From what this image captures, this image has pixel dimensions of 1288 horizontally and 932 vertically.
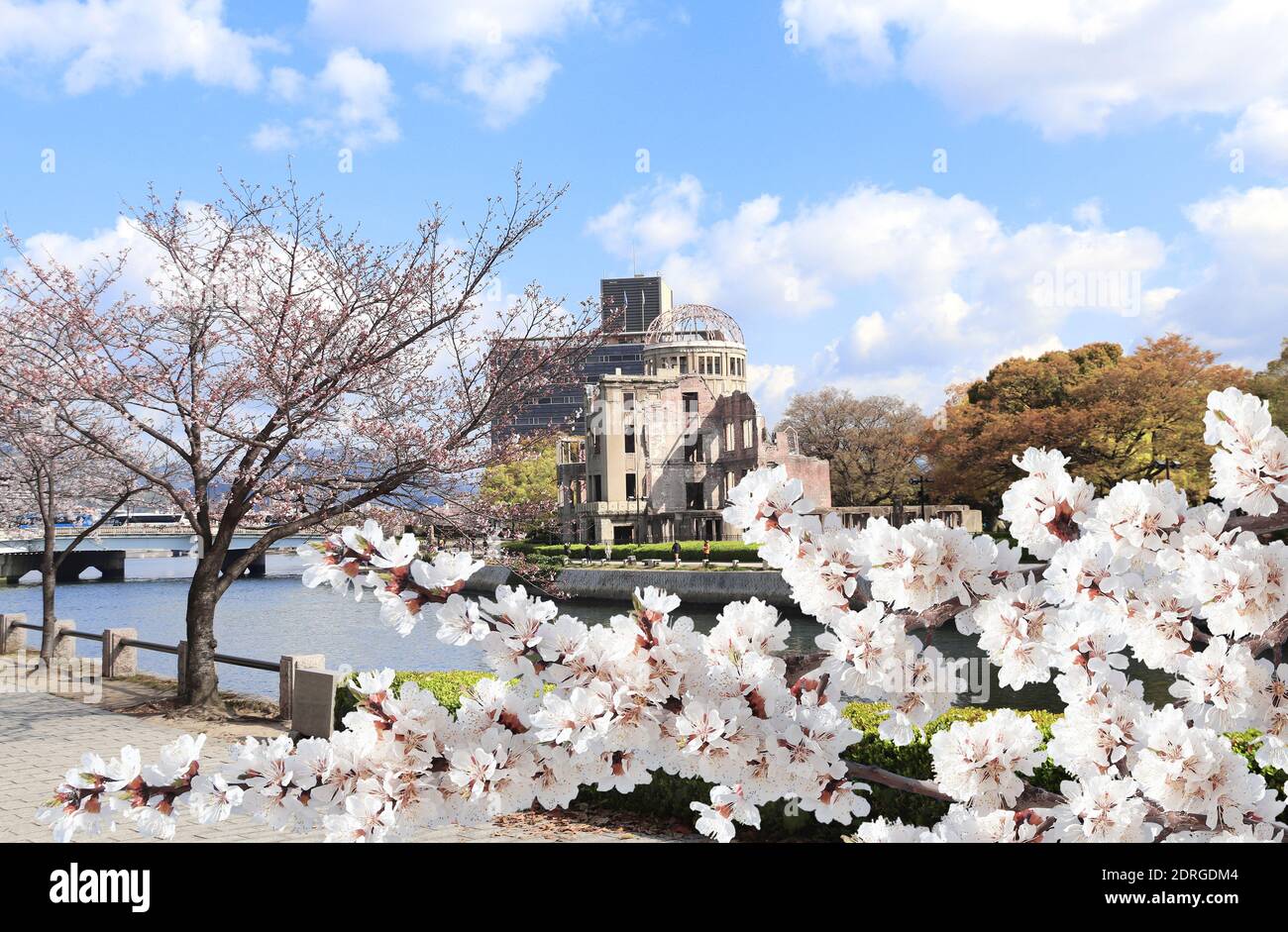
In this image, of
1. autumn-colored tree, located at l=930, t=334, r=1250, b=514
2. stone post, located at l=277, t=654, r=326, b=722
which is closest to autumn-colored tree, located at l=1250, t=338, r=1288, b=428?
autumn-colored tree, located at l=930, t=334, r=1250, b=514

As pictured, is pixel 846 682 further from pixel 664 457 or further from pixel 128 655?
pixel 664 457

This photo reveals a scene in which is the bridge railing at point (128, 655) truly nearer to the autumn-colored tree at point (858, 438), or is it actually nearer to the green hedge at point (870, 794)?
the green hedge at point (870, 794)

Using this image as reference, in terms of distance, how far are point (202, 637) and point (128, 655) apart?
4.97 meters

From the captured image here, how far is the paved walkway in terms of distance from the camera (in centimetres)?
936

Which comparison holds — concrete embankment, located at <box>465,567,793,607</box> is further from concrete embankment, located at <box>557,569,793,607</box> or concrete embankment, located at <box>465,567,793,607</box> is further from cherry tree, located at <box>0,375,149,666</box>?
cherry tree, located at <box>0,375,149,666</box>

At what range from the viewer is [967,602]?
2.87m

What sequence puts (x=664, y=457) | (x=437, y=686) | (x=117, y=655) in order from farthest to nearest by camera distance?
1. (x=664, y=457)
2. (x=117, y=655)
3. (x=437, y=686)

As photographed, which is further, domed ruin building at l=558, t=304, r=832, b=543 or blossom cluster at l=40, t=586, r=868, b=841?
domed ruin building at l=558, t=304, r=832, b=543

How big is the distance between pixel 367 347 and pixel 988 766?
43.9 feet

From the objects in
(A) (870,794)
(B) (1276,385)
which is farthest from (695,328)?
(A) (870,794)

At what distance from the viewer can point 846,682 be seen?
2920 mm

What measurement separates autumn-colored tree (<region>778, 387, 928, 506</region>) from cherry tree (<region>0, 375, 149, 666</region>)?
50.0 meters

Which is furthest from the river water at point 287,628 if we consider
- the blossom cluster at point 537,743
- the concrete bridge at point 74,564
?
the blossom cluster at point 537,743
